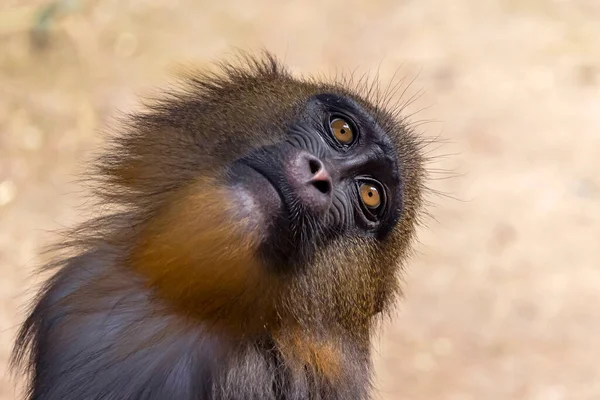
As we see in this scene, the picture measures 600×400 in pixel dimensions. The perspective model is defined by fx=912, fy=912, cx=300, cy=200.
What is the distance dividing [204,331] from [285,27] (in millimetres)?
5840

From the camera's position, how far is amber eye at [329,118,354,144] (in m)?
3.44

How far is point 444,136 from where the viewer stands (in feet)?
24.8

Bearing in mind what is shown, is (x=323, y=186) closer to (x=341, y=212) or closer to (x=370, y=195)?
(x=341, y=212)

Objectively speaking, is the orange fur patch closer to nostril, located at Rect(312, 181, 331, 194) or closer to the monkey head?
the monkey head

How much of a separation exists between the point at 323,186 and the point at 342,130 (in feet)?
1.57

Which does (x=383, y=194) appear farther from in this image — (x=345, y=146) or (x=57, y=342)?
(x=57, y=342)

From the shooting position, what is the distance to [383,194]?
3568 mm

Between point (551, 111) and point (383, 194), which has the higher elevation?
point (551, 111)

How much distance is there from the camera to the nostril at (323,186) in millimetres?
3043

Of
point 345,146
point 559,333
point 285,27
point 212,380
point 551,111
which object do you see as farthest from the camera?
point 285,27

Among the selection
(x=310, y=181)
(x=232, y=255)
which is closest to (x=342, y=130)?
(x=310, y=181)

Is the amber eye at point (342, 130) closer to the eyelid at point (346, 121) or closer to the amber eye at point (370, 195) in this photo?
the eyelid at point (346, 121)

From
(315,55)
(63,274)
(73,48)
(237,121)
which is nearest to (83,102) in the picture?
(73,48)

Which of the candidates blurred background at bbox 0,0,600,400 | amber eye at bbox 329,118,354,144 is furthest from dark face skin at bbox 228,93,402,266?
blurred background at bbox 0,0,600,400
